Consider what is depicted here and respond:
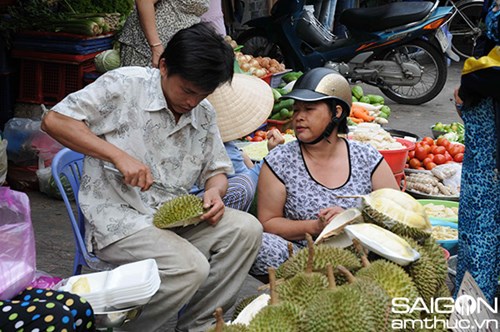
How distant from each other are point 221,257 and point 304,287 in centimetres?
81

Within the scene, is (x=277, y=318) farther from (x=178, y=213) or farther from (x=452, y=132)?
(x=452, y=132)

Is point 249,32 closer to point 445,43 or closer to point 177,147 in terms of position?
point 445,43

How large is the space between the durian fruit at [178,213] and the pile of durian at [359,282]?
44 centimetres

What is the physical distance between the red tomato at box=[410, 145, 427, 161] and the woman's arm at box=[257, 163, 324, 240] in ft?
7.87

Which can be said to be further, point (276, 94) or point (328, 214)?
point (276, 94)

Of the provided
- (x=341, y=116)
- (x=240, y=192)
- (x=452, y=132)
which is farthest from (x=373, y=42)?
(x=341, y=116)

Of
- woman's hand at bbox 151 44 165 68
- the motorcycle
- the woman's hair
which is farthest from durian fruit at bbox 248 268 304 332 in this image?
the motorcycle

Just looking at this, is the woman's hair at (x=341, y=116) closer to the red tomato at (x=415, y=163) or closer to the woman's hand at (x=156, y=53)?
the woman's hand at (x=156, y=53)

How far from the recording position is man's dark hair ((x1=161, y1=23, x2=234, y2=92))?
8.22 ft

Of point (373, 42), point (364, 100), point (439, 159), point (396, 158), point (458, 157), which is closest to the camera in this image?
point (396, 158)

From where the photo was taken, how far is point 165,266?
250cm

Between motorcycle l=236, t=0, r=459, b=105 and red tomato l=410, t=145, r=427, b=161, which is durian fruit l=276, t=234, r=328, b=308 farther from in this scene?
motorcycle l=236, t=0, r=459, b=105

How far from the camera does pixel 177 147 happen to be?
273cm

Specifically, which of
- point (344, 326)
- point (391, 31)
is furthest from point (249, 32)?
point (344, 326)
